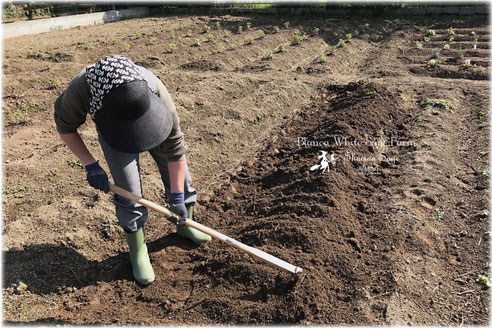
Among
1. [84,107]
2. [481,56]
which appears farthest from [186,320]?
[481,56]

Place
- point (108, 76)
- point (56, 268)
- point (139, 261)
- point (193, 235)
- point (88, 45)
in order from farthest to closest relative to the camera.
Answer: point (88, 45) → point (193, 235) → point (56, 268) → point (139, 261) → point (108, 76)

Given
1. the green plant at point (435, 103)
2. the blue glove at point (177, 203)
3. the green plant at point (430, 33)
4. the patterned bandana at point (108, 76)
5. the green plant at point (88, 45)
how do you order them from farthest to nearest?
the green plant at point (430, 33), the green plant at point (88, 45), the green plant at point (435, 103), the blue glove at point (177, 203), the patterned bandana at point (108, 76)

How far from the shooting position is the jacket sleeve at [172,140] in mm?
2488

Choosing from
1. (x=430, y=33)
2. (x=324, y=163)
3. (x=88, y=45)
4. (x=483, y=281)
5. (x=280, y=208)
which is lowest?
(x=483, y=281)

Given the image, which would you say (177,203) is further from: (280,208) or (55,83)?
(55,83)

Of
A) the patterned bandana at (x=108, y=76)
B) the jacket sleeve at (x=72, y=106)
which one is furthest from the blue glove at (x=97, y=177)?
the patterned bandana at (x=108, y=76)

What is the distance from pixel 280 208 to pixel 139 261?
4.29ft

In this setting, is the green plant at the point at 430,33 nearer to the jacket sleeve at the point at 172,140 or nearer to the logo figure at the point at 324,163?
the logo figure at the point at 324,163

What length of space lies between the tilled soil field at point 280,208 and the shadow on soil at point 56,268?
0.04 ft

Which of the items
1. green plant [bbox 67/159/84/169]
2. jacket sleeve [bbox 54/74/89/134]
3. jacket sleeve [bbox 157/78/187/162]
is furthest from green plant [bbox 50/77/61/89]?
jacket sleeve [bbox 157/78/187/162]

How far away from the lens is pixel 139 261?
9.76 ft

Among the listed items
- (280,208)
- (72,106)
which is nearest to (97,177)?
(72,106)

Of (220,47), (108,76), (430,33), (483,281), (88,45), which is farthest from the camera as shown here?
(430,33)

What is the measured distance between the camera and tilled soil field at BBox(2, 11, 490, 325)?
8.79 ft
